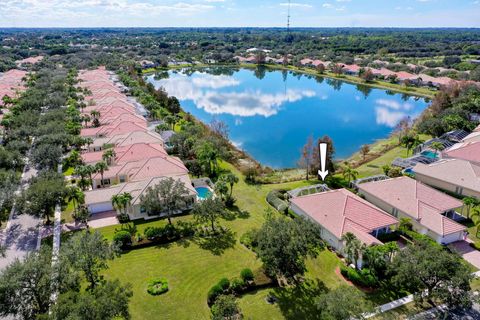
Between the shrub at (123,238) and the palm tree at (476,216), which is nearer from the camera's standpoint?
the shrub at (123,238)

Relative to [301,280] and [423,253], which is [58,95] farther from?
[423,253]

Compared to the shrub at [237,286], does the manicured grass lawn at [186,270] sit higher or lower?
lower

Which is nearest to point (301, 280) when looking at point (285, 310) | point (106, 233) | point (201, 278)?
point (285, 310)

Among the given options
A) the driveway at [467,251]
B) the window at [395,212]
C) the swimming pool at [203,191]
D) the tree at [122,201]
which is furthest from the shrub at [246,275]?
the window at [395,212]

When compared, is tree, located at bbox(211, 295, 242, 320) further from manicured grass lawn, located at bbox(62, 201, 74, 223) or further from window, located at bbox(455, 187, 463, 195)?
window, located at bbox(455, 187, 463, 195)

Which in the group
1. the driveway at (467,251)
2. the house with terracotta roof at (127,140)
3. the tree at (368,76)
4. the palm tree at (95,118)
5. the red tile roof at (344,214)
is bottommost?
the driveway at (467,251)

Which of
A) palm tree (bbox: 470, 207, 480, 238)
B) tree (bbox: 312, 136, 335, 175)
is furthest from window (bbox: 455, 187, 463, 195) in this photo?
tree (bbox: 312, 136, 335, 175)

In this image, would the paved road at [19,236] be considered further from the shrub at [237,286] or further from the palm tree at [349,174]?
the palm tree at [349,174]
